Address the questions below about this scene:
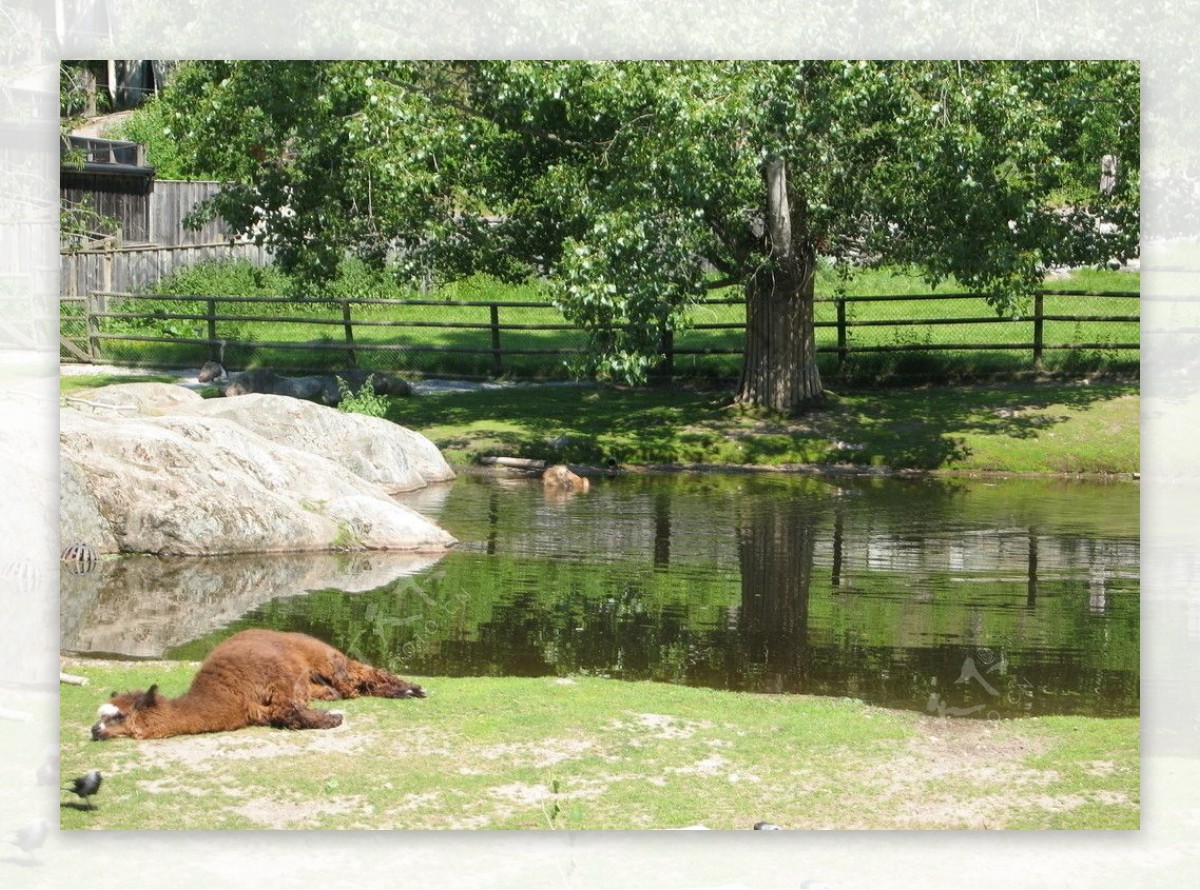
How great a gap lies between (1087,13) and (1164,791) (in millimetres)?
4803

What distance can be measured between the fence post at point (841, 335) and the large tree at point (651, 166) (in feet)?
0.94

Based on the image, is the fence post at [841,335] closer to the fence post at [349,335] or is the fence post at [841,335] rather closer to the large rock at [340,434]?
the large rock at [340,434]

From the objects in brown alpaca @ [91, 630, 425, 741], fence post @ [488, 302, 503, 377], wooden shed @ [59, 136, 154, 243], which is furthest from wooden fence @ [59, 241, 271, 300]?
brown alpaca @ [91, 630, 425, 741]

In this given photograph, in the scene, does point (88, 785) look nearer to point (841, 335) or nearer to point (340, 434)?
point (340, 434)

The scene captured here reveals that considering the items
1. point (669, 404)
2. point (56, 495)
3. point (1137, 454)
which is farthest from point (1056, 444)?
point (56, 495)

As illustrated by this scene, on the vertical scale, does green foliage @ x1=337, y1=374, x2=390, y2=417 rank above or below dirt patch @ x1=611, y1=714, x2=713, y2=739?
above

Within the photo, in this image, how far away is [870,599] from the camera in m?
10.0

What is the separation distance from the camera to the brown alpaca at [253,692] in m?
7.04

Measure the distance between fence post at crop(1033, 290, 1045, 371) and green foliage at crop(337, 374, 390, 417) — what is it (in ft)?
17.5

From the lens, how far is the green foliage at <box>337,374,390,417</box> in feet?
40.7

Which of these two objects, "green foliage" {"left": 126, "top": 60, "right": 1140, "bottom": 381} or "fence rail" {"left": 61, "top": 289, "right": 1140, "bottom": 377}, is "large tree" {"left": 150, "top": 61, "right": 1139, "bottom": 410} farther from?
"fence rail" {"left": 61, "top": 289, "right": 1140, "bottom": 377}

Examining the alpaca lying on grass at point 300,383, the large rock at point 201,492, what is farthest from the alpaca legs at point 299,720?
the alpaca lying on grass at point 300,383

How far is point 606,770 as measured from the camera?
6.88 meters

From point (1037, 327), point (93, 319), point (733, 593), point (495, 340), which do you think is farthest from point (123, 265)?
point (1037, 327)
